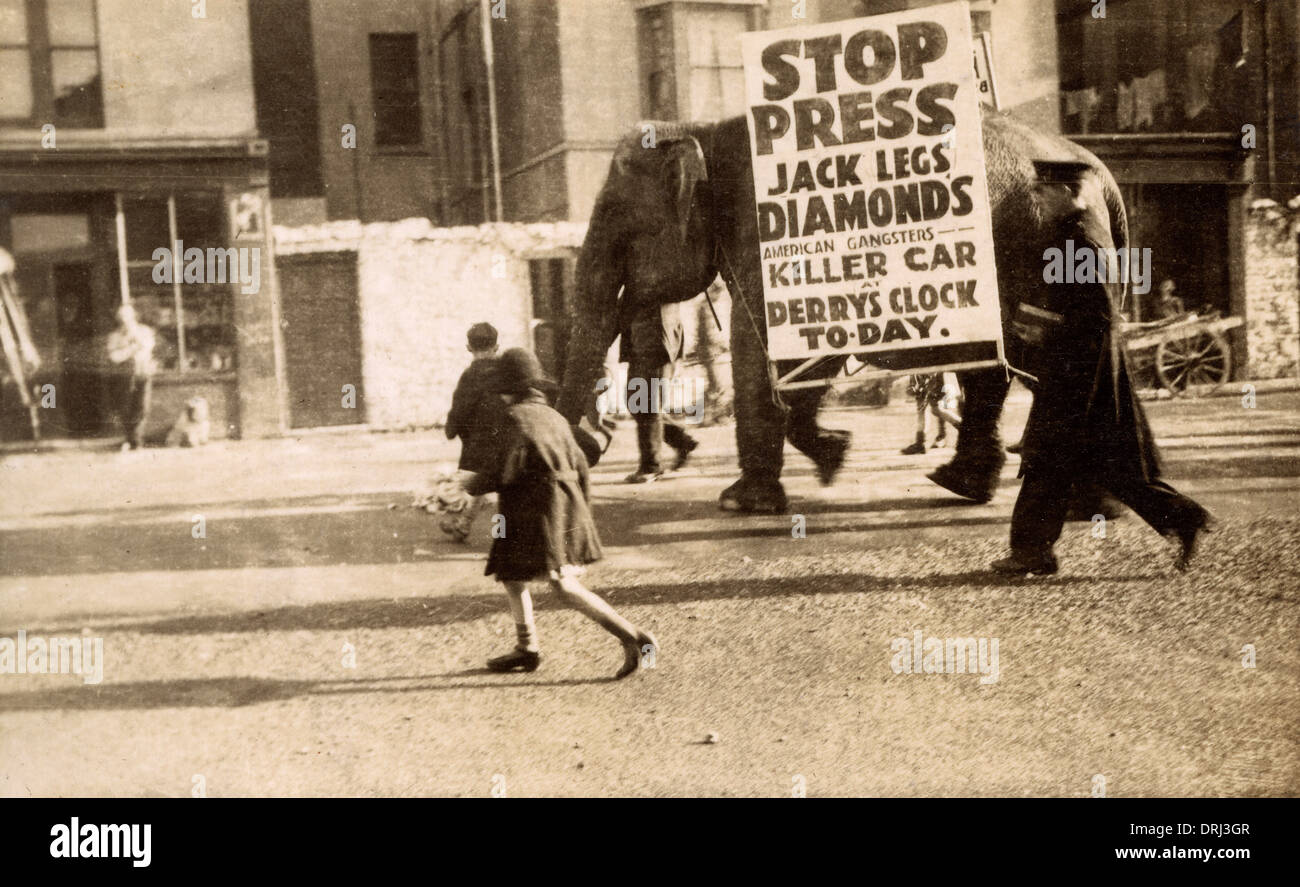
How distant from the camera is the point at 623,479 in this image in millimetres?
5242

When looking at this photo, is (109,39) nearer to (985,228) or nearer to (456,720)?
(456,720)

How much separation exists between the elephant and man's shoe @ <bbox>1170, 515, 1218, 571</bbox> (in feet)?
3.30

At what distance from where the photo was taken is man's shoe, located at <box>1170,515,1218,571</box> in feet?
17.4

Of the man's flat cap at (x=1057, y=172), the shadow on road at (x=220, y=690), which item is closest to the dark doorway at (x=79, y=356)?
the shadow on road at (x=220, y=690)

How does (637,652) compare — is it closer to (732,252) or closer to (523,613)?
(523,613)

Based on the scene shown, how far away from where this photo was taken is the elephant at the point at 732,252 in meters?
5.18

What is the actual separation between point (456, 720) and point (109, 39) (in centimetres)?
321

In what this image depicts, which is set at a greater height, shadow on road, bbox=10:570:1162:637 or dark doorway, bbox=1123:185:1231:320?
dark doorway, bbox=1123:185:1231:320

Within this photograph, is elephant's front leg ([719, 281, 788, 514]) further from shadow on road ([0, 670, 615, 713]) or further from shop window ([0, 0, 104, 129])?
shop window ([0, 0, 104, 129])

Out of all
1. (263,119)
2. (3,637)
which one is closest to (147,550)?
(3,637)

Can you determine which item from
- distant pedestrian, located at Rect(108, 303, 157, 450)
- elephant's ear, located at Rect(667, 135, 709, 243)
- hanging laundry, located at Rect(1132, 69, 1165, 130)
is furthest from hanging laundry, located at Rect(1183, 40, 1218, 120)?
distant pedestrian, located at Rect(108, 303, 157, 450)

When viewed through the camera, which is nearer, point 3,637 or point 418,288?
point 3,637

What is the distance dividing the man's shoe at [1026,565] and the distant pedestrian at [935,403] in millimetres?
586
